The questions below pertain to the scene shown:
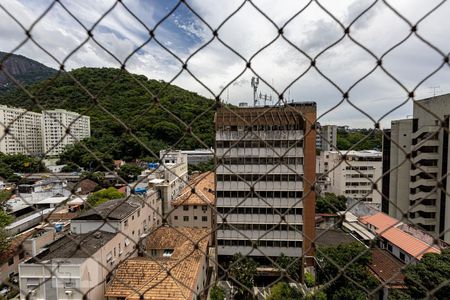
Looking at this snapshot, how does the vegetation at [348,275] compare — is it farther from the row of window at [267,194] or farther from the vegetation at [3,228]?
the vegetation at [3,228]

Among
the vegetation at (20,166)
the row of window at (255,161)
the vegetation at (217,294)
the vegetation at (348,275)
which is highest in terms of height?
the vegetation at (20,166)

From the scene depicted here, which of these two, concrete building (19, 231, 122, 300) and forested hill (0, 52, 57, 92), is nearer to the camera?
forested hill (0, 52, 57, 92)

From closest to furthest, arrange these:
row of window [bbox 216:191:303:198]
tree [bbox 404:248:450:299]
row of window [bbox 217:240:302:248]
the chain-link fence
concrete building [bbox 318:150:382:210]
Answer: the chain-link fence, tree [bbox 404:248:450:299], row of window [bbox 216:191:303:198], row of window [bbox 217:240:302:248], concrete building [bbox 318:150:382:210]

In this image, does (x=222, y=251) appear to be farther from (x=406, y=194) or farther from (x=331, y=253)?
(x=406, y=194)

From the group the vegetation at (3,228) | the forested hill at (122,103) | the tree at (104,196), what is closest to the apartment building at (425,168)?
the forested hill at (122,103)

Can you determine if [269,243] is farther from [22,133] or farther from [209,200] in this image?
[22,133]

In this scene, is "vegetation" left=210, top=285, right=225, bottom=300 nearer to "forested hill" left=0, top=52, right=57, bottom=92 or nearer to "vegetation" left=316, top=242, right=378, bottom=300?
"vegetation" left=316, top=242, right=378, bottom=300

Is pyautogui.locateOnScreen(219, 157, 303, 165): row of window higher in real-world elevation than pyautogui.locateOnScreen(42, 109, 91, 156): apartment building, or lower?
lower

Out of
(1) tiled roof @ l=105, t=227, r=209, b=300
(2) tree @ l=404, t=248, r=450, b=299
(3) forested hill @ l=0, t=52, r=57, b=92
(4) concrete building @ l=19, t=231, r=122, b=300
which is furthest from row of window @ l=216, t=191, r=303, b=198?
(3) forested hill @ l=0, t=52, r=57, b=92

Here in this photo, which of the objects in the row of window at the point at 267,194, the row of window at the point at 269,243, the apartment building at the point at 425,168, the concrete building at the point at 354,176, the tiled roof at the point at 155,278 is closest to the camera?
the tiled roof at the point at 155,278

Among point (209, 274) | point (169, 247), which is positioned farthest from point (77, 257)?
point (169, 247)

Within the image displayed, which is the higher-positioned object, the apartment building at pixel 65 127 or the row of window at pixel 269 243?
the apartment building at pixel 65 127

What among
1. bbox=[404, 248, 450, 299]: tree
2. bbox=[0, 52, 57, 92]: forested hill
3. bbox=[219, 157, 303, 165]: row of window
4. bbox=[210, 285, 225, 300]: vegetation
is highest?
bbox=[0, 52, 57, 92]: forested hill

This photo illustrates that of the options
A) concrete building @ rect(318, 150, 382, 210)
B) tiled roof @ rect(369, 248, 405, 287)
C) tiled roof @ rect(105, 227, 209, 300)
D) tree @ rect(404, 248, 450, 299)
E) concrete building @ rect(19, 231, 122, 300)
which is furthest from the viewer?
concrete building @ rect(318, 150, 382, 210)
